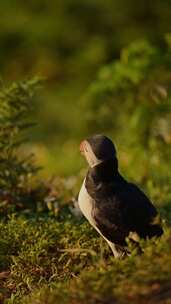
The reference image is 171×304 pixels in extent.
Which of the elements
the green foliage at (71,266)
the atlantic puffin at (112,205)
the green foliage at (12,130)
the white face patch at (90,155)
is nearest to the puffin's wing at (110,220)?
the atlantic puffin at (112,205)

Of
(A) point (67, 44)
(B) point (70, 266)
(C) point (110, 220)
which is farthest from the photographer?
(A) point (67, 44)

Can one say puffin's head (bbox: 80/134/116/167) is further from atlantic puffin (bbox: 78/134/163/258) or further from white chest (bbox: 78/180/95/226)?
white chest (bbox: 78/180/95/226)

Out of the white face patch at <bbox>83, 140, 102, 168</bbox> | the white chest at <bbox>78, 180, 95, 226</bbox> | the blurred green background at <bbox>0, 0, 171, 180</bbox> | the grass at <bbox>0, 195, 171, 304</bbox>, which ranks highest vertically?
the blurred green background at <bbox>0, 0, 171, 180</bbox>

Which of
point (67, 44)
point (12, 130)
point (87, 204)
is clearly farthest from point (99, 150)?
point (67, 44)

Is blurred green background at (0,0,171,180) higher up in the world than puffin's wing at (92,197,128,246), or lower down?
higher up

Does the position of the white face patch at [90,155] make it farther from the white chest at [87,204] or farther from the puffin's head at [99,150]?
the white chest at [87,204]

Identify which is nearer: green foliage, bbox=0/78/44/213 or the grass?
the grass

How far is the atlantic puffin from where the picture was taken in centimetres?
578

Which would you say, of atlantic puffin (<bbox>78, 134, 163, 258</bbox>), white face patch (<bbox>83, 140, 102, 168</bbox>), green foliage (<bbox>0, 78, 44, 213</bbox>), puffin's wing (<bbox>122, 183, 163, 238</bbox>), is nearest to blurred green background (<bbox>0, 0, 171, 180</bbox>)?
green foliage (<bbox>0, 78, 44, 213</bbox>)

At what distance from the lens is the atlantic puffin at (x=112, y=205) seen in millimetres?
5777

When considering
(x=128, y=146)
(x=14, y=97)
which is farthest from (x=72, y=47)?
(x=14, y=97)

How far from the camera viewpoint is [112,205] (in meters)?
5.82

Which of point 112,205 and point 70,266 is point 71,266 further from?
point 112,205

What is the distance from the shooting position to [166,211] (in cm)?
784
